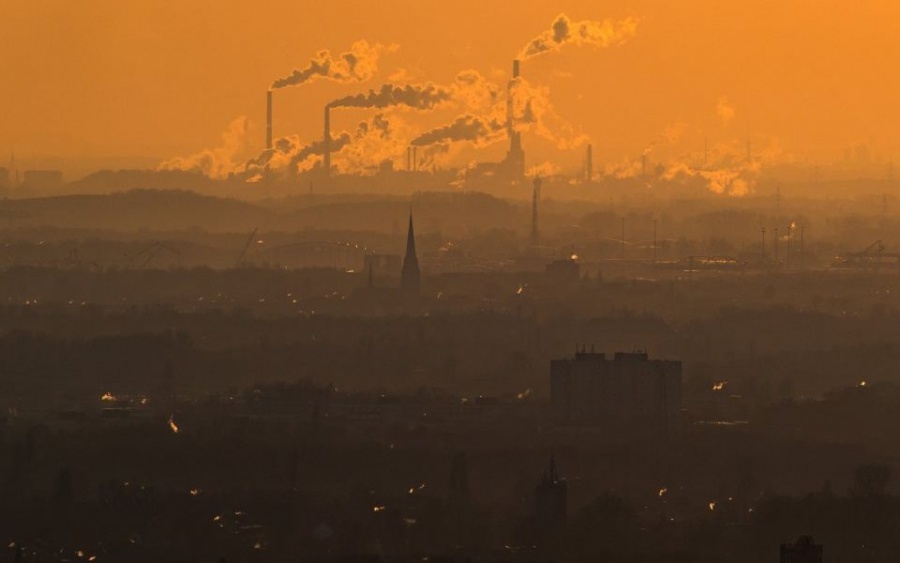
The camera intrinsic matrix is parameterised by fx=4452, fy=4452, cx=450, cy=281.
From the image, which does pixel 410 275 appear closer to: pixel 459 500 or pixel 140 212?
pixel 140 212

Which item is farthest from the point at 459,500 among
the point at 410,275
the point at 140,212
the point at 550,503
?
the point at 140,212

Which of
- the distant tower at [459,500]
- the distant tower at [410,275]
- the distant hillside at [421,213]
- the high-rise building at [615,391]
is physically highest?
the distant hillside at [421,213]

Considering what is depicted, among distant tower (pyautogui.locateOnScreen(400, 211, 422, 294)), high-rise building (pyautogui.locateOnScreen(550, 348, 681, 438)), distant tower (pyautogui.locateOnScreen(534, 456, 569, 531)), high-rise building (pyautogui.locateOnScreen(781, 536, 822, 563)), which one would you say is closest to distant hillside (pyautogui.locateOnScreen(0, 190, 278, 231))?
distant tower (pyautogui.locateOnScreen(400, 211, 422, 294))

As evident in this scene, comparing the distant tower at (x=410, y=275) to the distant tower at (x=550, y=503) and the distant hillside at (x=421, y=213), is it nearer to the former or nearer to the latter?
the distant hillside at (x=421, y=213)

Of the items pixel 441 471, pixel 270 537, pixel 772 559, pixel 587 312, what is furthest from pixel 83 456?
pixel 587 312

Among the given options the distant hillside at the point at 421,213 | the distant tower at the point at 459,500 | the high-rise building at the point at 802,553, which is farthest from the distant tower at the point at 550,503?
the distant hillside at the point at 421,213

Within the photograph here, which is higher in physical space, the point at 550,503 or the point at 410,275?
the point at 410,275

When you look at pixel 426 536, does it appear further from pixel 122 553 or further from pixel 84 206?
pixel 84 206

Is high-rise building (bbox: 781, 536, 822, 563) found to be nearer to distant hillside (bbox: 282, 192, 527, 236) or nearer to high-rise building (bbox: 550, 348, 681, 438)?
high-rise building (bbox: 550, 348, 681, 438)
